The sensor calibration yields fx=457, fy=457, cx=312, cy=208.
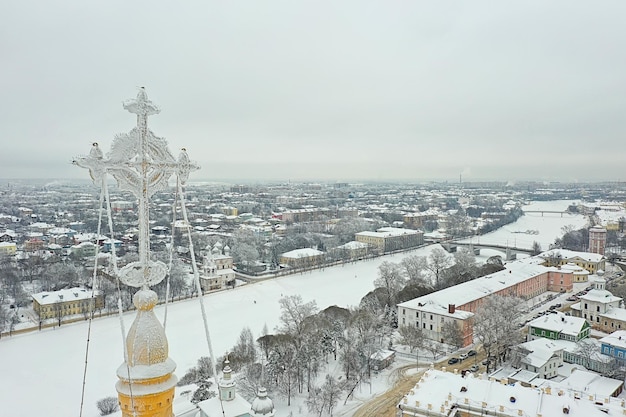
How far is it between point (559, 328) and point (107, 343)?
81.3 feet

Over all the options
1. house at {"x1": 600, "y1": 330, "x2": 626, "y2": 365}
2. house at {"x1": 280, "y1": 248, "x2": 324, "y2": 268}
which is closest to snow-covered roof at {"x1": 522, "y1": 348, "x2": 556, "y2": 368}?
house at {"x1": 600, "y1": 330, "x2": 626, "y2": 365}

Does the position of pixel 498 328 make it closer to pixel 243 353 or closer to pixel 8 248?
pixel 243 353

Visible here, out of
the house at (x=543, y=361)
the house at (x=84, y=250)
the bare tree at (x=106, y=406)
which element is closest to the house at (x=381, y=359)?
the house at (x=543, y=361)

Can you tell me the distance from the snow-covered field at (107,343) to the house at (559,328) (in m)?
9.73

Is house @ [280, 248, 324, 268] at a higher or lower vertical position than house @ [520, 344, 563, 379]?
lower

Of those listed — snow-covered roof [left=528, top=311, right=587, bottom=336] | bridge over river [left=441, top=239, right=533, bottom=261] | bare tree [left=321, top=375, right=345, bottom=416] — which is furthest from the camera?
bridge over river [left=441, top=239, right=533, bottom=261]

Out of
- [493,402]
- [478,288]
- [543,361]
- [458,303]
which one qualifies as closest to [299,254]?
[478,288]

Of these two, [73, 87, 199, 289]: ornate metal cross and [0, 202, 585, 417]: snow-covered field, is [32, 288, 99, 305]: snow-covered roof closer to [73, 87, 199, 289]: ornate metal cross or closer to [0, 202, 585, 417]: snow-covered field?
[0, 202, 585, 417]: snow-covered field

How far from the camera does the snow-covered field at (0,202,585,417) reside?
19.1 m

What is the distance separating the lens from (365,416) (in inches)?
710

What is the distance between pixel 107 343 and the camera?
25531 millimetres

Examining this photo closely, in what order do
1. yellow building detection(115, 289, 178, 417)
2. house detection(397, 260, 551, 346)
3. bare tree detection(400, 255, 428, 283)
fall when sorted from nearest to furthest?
yellow building detection(115, 289, 178, 417)
house detection(397, 260, 551, 346)
bare tree detection(400, 255, 428, 283)

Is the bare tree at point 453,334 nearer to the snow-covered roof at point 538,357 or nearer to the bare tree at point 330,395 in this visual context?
the snow-covered roof at point 538,357

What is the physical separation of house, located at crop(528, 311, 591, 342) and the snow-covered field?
9735mm
